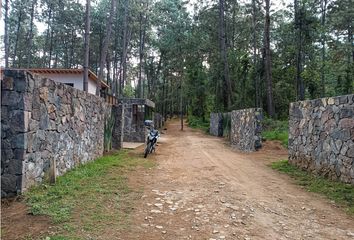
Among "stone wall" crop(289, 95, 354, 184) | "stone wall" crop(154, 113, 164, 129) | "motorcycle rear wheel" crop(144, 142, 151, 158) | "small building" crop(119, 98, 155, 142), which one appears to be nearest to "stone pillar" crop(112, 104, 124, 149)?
"motorcycle rear wheel" crop(144, 142, 151, 158)

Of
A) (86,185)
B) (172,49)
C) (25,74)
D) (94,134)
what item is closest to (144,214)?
(86,185)

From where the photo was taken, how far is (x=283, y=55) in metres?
25.4

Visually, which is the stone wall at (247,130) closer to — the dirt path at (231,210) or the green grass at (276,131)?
the green grass at (276,131)

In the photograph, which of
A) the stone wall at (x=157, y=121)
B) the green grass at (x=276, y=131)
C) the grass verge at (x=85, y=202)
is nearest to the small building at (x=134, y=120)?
the green grass at (x=276, y=131)

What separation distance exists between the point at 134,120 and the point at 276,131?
7693mm

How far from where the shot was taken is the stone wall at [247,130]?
13016mm

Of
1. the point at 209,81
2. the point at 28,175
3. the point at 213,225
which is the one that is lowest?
the point at 213,225

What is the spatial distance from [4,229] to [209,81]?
2804 cm

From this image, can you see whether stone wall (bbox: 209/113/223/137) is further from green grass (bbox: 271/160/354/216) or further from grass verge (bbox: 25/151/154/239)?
grass verge (bbox: 25/151/154/239)

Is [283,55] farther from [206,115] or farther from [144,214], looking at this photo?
[144,214]

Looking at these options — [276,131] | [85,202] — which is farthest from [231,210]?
[276,131]

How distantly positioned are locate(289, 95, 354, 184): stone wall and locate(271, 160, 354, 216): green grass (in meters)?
0.21

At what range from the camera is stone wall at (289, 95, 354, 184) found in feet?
22.2

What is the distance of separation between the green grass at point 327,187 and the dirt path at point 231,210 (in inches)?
9.2
